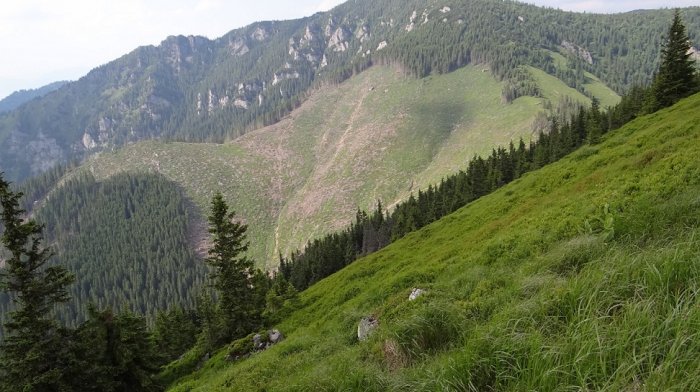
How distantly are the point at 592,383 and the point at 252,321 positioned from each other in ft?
147

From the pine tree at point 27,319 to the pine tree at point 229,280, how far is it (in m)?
17.0

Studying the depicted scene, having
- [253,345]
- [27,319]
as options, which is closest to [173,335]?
[253,345]

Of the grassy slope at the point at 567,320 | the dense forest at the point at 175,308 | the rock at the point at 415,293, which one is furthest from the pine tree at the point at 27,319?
the rock at the point at 415,293

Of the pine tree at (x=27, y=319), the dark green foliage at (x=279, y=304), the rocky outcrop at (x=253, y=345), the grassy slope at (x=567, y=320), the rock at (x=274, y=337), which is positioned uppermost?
the grassy slope at (x=567, y=320)

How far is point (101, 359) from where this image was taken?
33406 millimetres

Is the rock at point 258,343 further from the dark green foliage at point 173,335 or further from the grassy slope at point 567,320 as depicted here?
the dark green foliage at point 173,335

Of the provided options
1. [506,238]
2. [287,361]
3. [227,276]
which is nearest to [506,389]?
[287,361]

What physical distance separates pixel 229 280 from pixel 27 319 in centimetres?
2009

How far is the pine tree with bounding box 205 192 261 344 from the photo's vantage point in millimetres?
42750

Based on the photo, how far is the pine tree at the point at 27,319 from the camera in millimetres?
24781

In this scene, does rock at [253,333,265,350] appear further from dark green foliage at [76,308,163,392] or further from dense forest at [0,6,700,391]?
dark green foliage at [76,308,163,392]

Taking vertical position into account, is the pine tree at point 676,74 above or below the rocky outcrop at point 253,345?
above

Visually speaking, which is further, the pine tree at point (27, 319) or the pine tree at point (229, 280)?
the pine tree at point (229, 280)

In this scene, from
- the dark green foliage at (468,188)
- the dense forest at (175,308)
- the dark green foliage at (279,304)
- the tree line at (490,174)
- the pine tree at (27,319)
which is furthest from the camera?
the dark green foliage at (468,188)
